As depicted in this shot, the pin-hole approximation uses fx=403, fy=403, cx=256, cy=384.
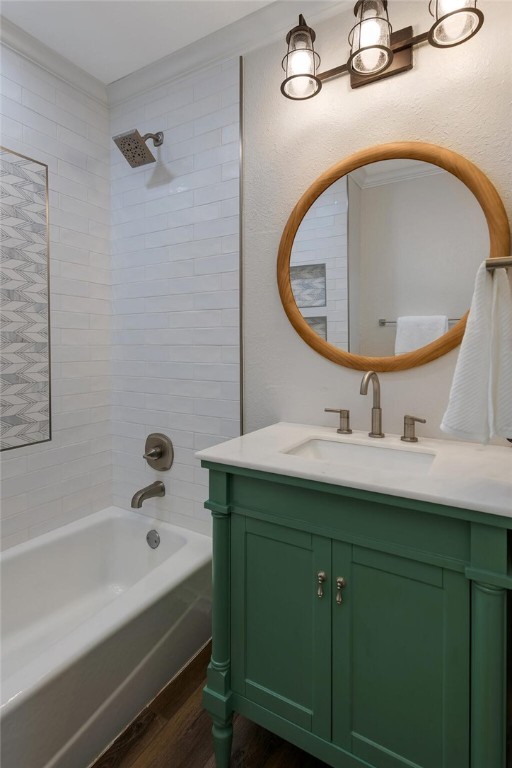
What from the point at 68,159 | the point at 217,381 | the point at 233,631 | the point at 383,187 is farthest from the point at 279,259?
the point at 233,631

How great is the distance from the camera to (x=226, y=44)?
1701mm

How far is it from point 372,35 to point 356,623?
1679mm

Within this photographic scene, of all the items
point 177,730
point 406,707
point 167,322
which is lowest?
point 177,730

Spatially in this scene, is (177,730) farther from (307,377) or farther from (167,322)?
(167,322)

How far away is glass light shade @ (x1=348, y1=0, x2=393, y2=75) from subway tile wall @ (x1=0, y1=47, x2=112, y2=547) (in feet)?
4.51

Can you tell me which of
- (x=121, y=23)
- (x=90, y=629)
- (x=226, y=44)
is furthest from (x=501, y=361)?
(x=121, y=23)

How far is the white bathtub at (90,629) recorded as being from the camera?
3.58 ft

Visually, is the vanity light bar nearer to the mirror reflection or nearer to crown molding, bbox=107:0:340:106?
the mirror reflection

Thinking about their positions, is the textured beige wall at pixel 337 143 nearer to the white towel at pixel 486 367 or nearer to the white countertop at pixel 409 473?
the white countertop at pixel 409 473

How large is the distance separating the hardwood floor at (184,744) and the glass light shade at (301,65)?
2.15 metres

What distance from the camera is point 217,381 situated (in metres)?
1.82

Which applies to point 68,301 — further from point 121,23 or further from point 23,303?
point 121,23

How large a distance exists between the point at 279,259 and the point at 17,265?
1.13 metres

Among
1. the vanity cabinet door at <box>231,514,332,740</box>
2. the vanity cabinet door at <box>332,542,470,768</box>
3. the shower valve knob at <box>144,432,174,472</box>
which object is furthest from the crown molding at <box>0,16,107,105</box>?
the vanity cabinet door at <box>332,542,470,768</box>
